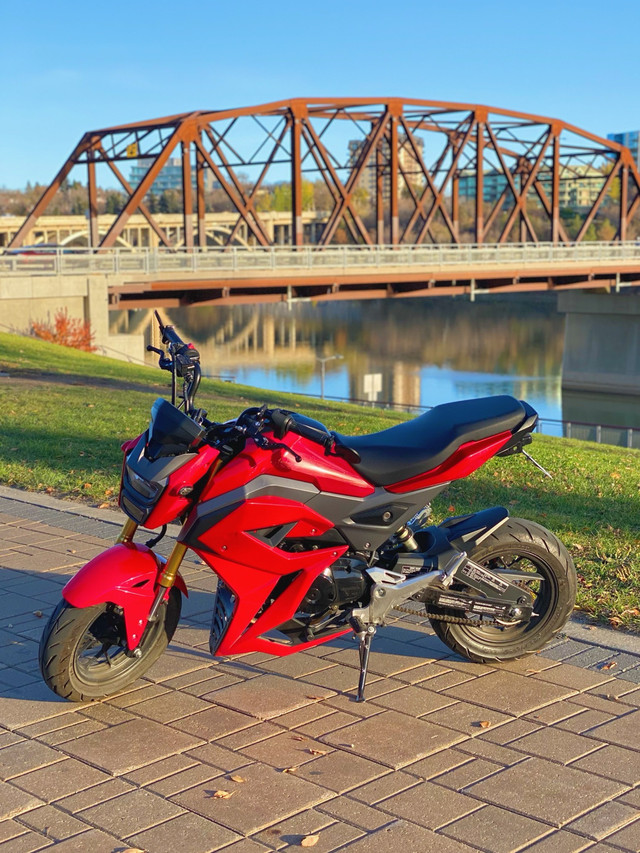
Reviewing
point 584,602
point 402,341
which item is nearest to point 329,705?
point 584,602

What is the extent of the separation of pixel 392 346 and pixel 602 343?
1451cm

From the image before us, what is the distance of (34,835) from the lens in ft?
11.3

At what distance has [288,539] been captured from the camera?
4285mm

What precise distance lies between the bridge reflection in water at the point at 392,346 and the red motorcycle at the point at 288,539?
22995mm

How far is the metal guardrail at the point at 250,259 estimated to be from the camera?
101ft

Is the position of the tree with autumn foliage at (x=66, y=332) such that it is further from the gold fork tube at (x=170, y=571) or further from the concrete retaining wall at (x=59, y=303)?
the gold fork tube at (x=170, y=571)

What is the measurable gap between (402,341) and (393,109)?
18.4 meters

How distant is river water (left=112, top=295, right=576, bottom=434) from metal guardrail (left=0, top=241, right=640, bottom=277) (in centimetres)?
467

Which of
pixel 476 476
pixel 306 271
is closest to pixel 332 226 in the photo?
pixel 306 271

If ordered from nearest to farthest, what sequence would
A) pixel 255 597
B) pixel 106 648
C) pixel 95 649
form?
pixel 255 597, pixel 106 648, pixel 95 649

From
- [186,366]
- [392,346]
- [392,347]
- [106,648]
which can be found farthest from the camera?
[392,346]

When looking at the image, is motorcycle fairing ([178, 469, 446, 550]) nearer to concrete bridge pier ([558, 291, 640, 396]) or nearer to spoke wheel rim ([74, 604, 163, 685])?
spoke wheel rim ([74, 604, 163, 685])

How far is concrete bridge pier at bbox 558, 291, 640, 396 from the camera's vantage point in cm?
5122

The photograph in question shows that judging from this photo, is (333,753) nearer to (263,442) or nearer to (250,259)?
(263,442)
